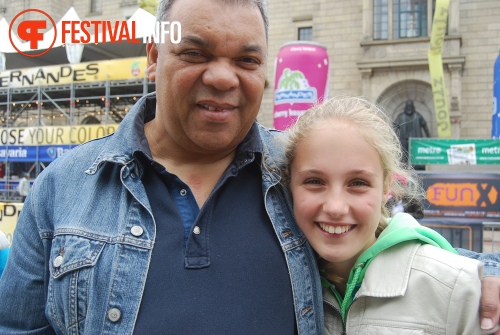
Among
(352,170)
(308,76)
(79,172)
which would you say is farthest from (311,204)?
(308,76)

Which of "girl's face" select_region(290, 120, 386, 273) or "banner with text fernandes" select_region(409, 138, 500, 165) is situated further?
"banner with text fernandes" select_region(409, 138, 500, 165)

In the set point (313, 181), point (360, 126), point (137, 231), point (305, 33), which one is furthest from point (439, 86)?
point (137, 231)

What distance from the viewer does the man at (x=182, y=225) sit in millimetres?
1379

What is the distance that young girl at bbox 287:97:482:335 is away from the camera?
147 centimetres

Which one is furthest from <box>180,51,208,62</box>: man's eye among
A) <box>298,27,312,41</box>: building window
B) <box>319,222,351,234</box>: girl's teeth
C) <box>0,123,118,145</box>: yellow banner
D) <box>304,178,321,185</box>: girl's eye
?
<box>298,27,312,41</box>: building window

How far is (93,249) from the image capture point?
1.41m

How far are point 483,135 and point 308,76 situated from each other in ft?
31.1

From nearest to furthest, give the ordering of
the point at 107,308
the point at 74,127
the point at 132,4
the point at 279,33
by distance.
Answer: the point at 107,308
the point at 74,127
the point at 279,33
the point at 132,4

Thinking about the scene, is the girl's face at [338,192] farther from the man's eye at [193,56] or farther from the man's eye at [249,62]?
the man's eye at [193,56]

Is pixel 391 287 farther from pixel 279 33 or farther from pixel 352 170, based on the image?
pixel 279 33

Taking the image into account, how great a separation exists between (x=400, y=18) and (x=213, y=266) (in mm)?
17992

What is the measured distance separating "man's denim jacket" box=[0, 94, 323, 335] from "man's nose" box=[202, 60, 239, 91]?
1.23ft

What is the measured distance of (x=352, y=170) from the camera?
63.6 inches

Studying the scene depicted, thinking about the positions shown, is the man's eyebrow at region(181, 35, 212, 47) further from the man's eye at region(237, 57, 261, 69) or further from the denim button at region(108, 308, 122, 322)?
the denim button at region(108, 308, 122, 322)
